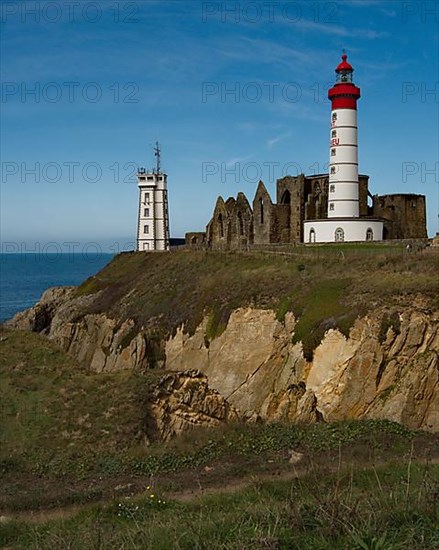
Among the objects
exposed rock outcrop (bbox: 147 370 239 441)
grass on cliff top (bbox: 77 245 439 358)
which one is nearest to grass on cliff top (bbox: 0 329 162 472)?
exposed rock outcrop (bbox: 147 370 239 441)

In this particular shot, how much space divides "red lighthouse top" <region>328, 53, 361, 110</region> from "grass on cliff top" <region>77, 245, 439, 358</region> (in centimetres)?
1661

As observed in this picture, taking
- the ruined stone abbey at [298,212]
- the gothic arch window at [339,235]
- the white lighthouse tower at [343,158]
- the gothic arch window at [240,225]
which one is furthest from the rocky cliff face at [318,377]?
the gothic arch window at [240,225]

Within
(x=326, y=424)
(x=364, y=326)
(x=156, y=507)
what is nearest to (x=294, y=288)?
(x=364, y=326)

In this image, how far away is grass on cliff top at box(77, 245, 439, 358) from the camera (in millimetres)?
28406

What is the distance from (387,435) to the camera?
2200 cm

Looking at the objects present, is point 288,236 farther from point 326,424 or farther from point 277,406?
point 326,424

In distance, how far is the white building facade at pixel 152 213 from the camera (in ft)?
228

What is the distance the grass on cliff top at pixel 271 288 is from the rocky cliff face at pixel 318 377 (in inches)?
37.6

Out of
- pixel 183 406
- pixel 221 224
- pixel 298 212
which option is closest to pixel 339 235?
pixel 298 212

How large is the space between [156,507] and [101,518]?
1742 mm

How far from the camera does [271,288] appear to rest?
35031 millimetres

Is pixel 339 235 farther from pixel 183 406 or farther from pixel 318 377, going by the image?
pixel 183 406

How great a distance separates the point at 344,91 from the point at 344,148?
479 cm

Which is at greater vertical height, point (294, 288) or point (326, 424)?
point (294, 288)
